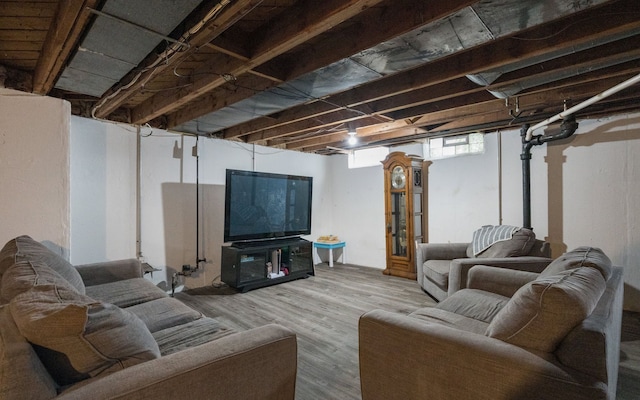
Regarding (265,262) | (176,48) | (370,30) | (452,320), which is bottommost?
(265,262)

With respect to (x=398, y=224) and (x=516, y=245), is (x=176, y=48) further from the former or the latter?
(x=398, y=224)

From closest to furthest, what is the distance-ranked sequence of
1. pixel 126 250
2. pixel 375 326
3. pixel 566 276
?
1. pixel 566 276
2. pixel 375 326
3. pixel 126 250

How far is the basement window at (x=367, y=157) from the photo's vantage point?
5.22 metres

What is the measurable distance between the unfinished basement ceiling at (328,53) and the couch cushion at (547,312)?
4.26ft

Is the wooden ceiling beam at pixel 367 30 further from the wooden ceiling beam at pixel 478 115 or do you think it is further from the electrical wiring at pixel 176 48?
the wooden ceiling beam at pixel 478 115

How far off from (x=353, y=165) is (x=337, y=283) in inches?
89.6

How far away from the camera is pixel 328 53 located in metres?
2.06

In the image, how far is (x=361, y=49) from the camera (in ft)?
6.10

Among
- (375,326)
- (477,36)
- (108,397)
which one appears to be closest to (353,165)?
(477,36)

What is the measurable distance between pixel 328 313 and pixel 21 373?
2609mm

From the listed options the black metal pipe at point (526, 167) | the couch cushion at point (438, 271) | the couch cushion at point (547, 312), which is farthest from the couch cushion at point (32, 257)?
the black metal pipe at point (526, 167)

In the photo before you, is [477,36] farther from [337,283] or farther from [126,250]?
[126,250]

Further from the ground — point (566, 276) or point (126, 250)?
point (566, 276)

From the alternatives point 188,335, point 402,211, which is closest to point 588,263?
point 188,335
